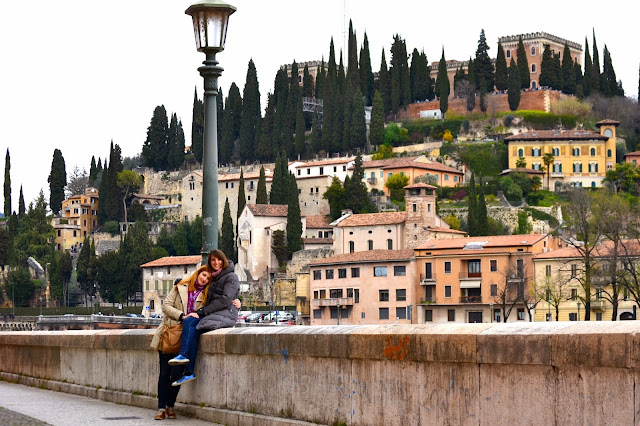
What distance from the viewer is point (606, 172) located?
117 meters

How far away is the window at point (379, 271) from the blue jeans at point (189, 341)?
72.9 m

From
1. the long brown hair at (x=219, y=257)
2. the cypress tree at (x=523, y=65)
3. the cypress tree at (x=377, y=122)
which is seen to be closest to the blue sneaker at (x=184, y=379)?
the long brown hair at (x=219, y=257)

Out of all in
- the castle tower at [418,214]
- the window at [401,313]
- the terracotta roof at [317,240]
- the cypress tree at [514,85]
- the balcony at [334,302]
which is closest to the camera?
the window at [401,313]

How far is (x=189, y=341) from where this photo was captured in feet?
36.3

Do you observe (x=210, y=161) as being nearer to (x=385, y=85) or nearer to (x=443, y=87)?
(x=443, y=87)

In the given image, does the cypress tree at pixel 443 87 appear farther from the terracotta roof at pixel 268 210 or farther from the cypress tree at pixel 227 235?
the cypress tree at pixel 227 235

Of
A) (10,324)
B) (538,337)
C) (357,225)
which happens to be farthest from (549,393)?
(10,324)

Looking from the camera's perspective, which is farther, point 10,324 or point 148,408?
point 10,324

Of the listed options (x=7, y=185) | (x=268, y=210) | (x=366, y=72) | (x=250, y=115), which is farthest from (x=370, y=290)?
(x=7, y=185)

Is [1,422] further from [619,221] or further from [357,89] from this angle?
[357,89]

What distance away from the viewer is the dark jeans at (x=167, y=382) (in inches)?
436

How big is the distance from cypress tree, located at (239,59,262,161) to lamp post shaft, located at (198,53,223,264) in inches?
4586

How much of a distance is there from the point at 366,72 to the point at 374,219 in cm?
3664

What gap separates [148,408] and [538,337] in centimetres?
620
